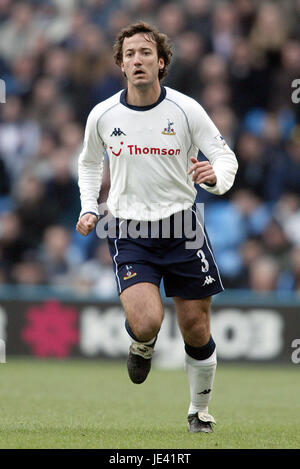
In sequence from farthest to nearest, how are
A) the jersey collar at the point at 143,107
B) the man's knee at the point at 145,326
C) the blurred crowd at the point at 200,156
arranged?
the blurred crowd at the point at 200,156 → the jersey collar at the point at 143,107 → the man's knee at the point at 145,326

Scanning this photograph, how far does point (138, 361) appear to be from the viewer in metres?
6.03

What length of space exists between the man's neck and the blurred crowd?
5531mm

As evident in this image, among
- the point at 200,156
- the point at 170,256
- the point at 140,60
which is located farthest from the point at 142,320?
the point at 200,156

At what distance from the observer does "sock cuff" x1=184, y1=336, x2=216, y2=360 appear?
6.22m

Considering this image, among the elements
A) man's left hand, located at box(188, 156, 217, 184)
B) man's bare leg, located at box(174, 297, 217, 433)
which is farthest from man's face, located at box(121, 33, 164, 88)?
man's bare leg, located at box(174, 297, 217, 433)

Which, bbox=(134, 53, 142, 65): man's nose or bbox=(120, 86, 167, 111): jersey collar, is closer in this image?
bbox=(134, 53, 142, 65): man's nose

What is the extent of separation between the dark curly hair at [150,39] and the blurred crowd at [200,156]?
5402mm

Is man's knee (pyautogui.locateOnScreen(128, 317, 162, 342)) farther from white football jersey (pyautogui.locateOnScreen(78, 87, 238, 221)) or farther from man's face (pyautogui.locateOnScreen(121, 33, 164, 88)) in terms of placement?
man's face (pyautogui.locateOnScreen(121, 33, 164, 88))

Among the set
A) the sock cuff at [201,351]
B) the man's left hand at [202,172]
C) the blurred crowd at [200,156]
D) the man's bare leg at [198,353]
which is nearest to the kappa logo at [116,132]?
the man's left hand at [202,172]

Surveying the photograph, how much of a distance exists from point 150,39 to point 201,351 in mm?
1977

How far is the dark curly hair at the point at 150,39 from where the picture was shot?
6199 mm

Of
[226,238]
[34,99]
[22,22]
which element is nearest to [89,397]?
[226,238]

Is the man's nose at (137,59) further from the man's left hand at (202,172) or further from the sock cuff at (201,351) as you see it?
the sock cuff at (201,351)

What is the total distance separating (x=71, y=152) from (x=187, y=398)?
4.96 meters
